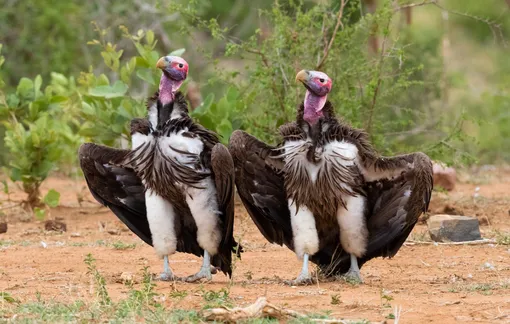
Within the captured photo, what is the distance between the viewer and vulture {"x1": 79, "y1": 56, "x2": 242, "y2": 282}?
634 cm

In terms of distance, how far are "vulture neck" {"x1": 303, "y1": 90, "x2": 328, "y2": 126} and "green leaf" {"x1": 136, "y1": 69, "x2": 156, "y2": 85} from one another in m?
2.41

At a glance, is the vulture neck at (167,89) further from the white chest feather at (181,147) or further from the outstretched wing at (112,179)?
the outstretched wing at (112,179)

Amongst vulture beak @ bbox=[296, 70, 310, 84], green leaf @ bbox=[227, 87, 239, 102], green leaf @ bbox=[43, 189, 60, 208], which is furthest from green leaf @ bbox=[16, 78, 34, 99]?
vulture beak @ bbox=[296, 70, 310, 84]

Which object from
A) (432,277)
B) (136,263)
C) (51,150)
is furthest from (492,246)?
(51,150)

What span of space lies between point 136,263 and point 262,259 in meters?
0.93

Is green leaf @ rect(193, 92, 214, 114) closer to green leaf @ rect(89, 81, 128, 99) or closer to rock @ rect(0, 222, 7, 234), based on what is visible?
green leaf @ rect(89, 81, 128, 99)

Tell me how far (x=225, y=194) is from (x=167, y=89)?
2.71 ft

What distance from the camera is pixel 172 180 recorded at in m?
6.34

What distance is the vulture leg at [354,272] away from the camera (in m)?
6.55

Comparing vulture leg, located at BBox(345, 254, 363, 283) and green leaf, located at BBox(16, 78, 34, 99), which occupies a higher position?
green leaf, located at BBox(16, 78, 34, 99)

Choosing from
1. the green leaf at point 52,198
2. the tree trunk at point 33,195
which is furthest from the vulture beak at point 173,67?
the tree trunk at point 33,195

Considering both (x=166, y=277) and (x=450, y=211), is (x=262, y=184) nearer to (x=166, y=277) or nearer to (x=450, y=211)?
(x=166, y=277)

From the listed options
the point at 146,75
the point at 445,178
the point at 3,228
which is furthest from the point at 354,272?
the point at 445,178

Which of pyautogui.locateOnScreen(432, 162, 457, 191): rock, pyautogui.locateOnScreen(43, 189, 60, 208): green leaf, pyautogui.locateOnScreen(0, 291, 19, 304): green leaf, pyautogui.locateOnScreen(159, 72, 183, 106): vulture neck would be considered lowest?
pyautogui.locateOnScreen(43, 189, 60, 208): green leaf
